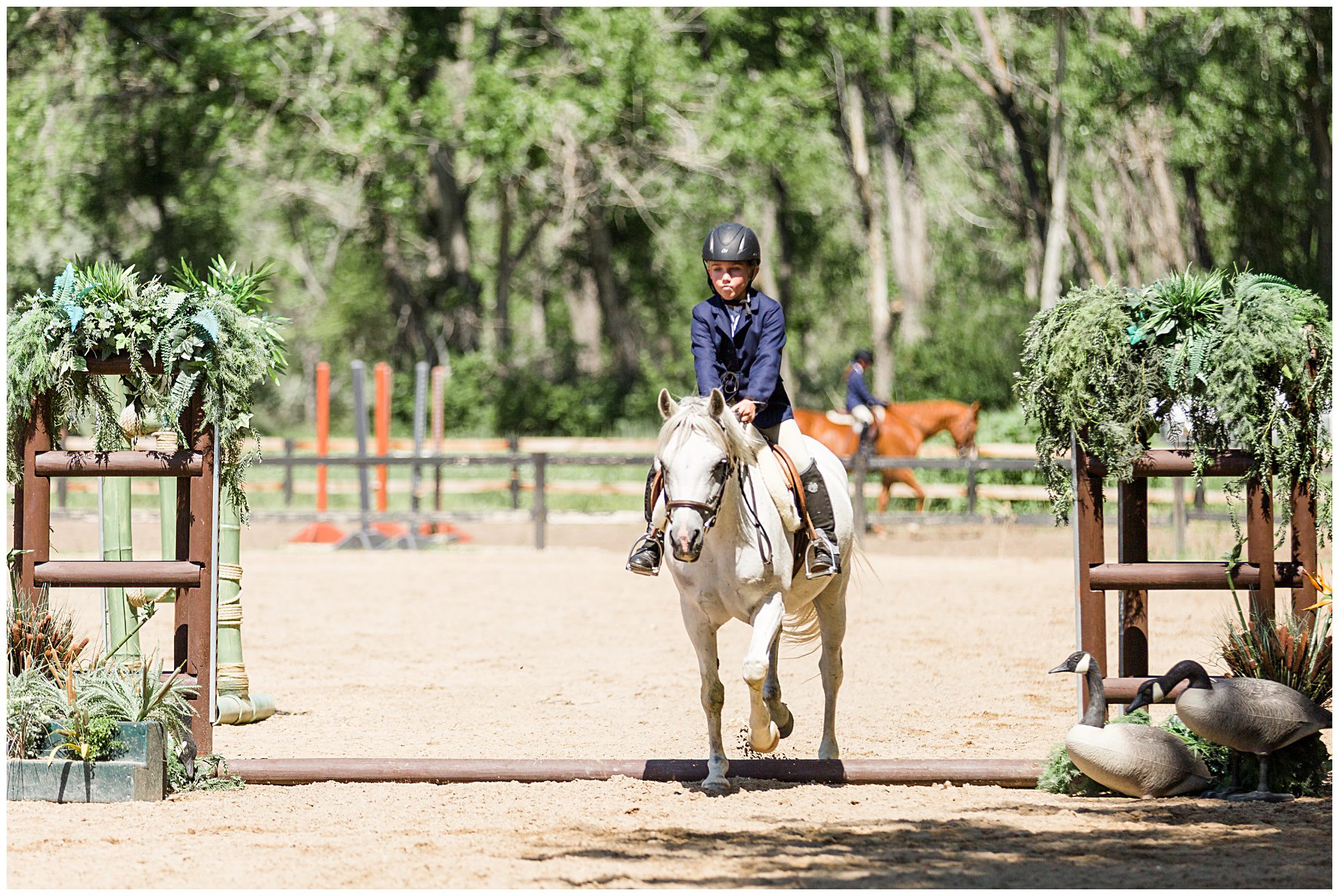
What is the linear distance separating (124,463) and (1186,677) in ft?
15.6

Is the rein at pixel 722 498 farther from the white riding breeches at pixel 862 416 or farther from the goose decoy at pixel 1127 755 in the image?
the white riding breeches at pixel 862 416

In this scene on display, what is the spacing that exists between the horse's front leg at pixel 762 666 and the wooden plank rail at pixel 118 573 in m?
2.49

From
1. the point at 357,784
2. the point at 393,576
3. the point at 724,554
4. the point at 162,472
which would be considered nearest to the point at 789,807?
the point at 724,554

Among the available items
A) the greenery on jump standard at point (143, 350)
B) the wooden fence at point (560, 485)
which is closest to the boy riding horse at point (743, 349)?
the greenery on jump standard at point (143, 350)

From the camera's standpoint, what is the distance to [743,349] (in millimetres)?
6875

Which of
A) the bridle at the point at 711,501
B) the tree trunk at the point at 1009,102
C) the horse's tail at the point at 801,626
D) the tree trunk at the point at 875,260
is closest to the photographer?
the bridle at the point at 711,501

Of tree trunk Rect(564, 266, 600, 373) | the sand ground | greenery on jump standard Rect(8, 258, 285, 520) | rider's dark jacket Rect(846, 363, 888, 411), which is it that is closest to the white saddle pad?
the sand ground

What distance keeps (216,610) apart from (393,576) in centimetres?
949

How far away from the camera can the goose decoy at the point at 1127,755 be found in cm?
A: 622

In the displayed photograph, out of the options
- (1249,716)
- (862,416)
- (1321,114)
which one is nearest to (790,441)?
(1249,716)

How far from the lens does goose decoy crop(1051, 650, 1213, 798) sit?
245 inches

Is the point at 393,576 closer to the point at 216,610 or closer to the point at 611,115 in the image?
the point at 216,610

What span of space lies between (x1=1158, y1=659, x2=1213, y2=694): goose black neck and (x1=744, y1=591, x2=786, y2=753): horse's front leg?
1.68m

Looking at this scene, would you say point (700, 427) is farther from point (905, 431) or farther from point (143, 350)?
point (905, 431)
